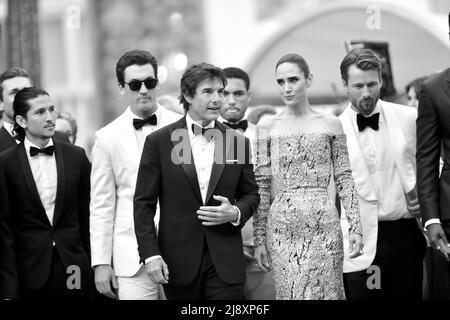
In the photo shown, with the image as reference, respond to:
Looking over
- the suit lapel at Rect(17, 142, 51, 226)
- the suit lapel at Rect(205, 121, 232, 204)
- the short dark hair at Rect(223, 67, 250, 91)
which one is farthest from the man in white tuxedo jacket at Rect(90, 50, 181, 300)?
the short dark hair at Rect(223, 67, 250, 91)

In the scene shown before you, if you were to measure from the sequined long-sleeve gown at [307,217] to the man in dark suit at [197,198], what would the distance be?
9.5 inches

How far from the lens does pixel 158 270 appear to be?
20.0 feet

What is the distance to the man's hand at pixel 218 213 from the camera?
6.10 m

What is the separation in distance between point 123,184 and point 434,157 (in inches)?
81.2

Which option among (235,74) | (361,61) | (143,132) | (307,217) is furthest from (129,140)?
(361,61)

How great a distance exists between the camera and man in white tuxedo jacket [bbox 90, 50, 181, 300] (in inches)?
264

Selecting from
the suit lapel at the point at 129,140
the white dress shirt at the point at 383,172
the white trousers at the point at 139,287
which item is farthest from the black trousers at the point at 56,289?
the white dress shirt at the point at 383,172

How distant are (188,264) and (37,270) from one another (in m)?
1.17

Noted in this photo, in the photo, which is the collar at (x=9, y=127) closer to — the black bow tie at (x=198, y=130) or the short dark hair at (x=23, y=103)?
the short dark hair at (x=23, y=103)

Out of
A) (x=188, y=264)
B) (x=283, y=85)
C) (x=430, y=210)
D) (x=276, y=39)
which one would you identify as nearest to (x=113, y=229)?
(x=188, y=264)

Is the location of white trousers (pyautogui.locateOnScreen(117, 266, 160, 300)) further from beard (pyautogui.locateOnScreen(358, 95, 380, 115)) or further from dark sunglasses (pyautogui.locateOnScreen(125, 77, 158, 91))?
beard (pyautogui.locateOnScreen(358, 95, 380, 115))

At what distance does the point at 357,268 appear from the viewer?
7.00m

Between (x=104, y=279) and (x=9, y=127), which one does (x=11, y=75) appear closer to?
(x=9, y=127)

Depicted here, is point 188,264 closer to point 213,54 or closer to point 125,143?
point 125,143
